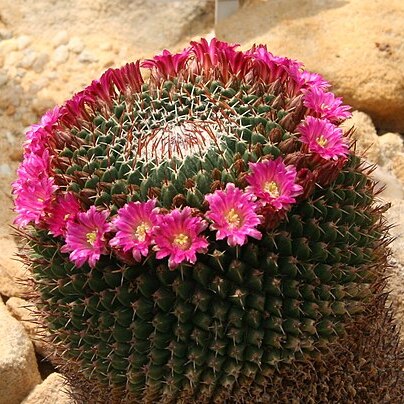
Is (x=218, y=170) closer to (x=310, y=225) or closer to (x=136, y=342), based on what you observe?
(x=310, y=225)

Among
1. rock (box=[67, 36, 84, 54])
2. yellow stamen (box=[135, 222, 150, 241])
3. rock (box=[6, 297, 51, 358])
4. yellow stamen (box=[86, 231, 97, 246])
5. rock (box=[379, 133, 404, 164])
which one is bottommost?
rock (box=[379, 133, 404, 164])

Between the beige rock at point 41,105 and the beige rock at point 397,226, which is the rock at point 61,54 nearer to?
the beige rock at point 41,105

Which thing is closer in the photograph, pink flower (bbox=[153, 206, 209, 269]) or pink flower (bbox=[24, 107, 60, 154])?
pink flower (bbox=[153, 206, 209, 269])

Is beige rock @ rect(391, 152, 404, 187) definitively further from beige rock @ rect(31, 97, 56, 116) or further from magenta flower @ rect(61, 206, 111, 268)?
magenta flower @ rect(61, 206, 111, 268)

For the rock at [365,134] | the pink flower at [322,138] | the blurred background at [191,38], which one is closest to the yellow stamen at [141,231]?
the pink flower at [322,138]

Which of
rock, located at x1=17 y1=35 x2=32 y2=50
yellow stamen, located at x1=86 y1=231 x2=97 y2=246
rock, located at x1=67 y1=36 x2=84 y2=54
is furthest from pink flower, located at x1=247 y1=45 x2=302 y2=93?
rock, located at x1=17 y1=35 x2=32 y2=50

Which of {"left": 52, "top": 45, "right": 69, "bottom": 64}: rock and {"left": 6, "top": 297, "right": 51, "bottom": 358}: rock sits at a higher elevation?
{"left": 52, "top": 45, "right": 69, "bottom": 64}: rock

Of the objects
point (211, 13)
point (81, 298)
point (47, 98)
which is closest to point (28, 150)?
point (81, 298)

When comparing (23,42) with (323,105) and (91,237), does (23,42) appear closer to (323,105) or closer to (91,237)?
(323,105)
